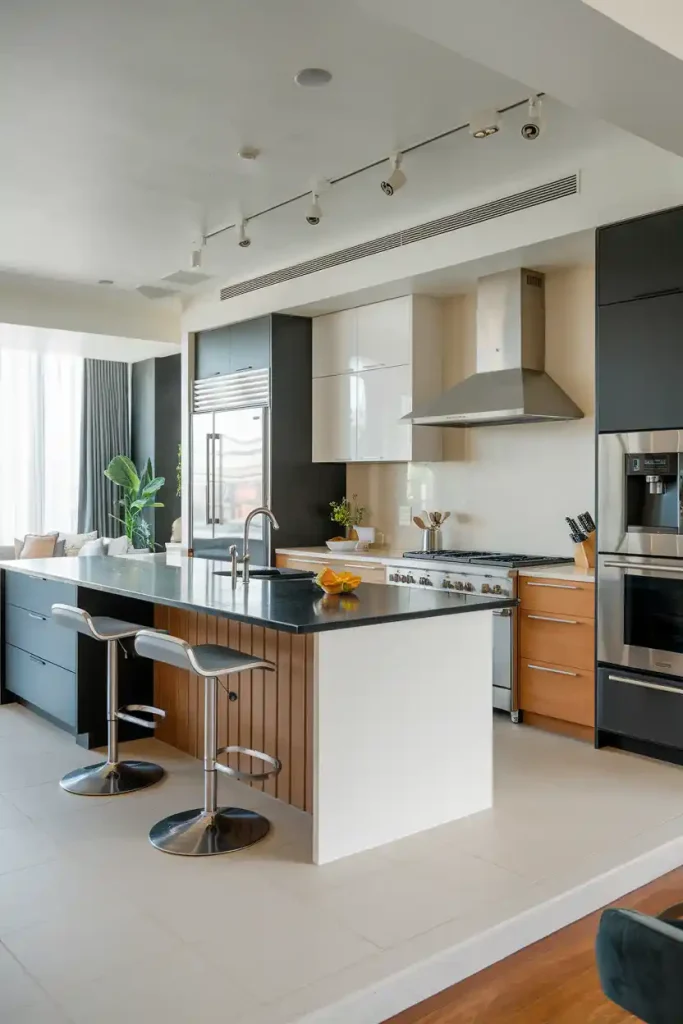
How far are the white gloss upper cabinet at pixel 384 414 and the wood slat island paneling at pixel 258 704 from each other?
6.76 feet

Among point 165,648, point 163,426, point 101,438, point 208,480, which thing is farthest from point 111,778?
point 101,438

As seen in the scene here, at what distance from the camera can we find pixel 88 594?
4.11m

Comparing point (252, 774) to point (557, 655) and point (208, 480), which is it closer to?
point (557, 655)

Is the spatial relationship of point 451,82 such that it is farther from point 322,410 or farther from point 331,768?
point 322,410

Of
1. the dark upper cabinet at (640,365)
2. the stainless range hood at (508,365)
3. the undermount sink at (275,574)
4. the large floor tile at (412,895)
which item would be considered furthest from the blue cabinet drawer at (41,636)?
the dark upper cabinet at (640,365)

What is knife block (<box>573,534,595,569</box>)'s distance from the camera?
4.53 metres

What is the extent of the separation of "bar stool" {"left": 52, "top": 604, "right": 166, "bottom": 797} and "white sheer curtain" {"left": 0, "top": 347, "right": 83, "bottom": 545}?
18.8ft

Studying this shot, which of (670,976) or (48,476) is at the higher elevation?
(48,476)

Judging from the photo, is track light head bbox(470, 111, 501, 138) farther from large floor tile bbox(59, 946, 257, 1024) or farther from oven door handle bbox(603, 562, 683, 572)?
large floor tile bbox(59, 946, 257, 1024)

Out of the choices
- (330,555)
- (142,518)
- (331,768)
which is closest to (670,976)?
(331,768)

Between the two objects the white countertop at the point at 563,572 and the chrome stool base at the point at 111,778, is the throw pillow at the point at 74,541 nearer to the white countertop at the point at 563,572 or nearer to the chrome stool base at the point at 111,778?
the chrome stool base at the point at 111,778

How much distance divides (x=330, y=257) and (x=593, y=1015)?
4.67 metres

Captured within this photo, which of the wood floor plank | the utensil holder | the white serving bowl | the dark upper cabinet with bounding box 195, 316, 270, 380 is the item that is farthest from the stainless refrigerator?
the wood floor plank

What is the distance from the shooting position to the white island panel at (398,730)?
9.32 ft
